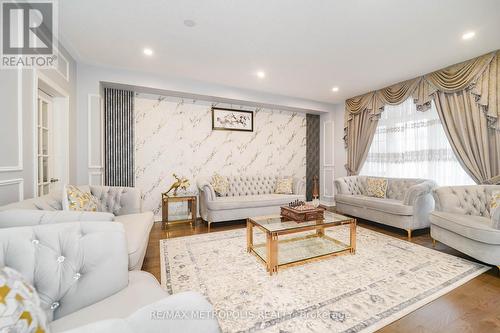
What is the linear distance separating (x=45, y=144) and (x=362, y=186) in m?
5.53

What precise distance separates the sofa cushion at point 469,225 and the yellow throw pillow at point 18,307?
3536 millimetres

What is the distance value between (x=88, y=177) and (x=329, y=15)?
4082 millimetres

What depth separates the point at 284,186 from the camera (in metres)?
4.82

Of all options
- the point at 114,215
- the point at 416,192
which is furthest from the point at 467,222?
the point at 114,215

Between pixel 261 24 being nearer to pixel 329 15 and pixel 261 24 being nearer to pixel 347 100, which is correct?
pixel 329 15

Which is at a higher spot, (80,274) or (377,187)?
(377,187)

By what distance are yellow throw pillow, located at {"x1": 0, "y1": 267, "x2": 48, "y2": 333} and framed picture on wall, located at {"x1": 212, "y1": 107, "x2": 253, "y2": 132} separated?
163 inches

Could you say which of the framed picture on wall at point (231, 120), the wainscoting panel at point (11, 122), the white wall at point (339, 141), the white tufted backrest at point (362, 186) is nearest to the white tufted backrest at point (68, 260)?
the wainscoting panel at point (11, 122)

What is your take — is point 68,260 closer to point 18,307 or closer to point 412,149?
point 18,307

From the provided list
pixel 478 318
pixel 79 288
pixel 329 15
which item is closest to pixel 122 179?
pixel 79 288

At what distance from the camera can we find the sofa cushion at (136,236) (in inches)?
71.0

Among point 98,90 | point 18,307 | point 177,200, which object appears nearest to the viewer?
point 18,307

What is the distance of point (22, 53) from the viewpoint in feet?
7.02

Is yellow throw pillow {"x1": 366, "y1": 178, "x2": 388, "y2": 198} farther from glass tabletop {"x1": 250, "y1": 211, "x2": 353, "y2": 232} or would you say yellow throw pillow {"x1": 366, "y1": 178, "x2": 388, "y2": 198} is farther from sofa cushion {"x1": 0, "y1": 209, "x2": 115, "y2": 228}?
sofa cushion {"x1": 0, "y1": 209, "x2": 115, "y2": 228}
